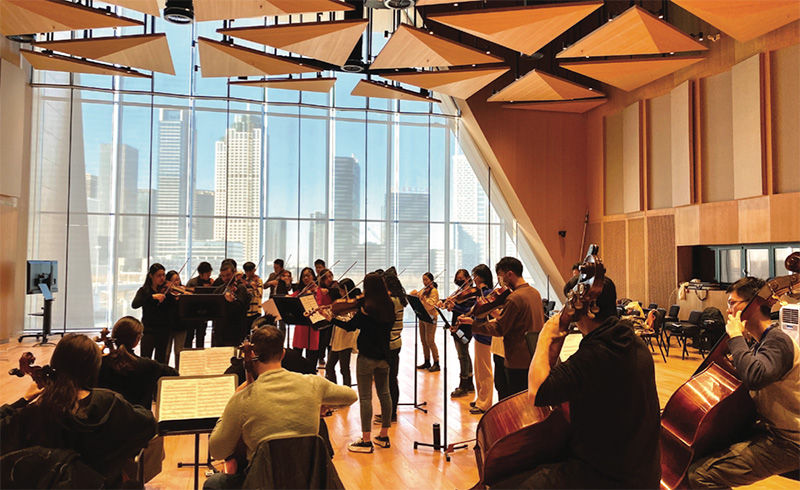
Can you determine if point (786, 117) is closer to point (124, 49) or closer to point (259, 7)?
point (259, 7)

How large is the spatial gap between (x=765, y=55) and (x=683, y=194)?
271cm

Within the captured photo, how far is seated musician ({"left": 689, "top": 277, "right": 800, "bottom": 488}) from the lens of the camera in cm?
251

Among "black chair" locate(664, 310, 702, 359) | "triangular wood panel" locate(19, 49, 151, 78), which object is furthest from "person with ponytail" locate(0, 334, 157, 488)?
"black chair" locate(664, 310, 702, 359)

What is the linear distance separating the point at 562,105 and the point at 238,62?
7.23 m

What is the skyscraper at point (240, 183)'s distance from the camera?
39.4ft

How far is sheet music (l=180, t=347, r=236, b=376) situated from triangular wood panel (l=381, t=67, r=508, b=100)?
689 cm

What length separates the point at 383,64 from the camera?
859 cm

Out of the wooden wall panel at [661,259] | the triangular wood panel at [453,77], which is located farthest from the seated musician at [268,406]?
the wooden wall panel at [661,259]

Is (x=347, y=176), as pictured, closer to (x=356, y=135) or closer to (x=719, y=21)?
(x=356, y=135)

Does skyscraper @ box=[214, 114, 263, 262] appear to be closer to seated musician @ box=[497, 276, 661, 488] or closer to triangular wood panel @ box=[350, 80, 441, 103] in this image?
triangular wood panel @ box=[350, 80, 441, 103]

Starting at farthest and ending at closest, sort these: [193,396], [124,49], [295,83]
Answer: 1. [295,83]
2. [124,49]
3. [193,396]

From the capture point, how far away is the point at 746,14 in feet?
24.8

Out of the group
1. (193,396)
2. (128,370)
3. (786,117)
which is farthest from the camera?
(786,117)

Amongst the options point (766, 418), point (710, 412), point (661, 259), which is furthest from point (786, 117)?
point (710, 412)
